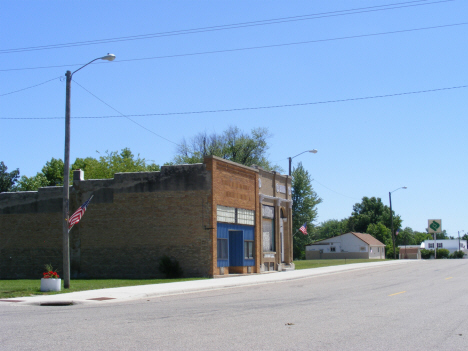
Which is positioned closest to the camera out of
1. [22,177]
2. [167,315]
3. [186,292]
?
[167,315]

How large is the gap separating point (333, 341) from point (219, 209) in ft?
74.1

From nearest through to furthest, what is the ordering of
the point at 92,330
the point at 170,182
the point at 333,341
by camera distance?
the point at 333,341 → the point at 92,330 → the point at 170,182

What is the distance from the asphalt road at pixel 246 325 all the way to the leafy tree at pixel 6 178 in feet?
207

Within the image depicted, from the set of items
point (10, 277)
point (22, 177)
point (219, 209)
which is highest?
point (22, 177)

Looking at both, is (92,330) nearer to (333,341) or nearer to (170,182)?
(333,341)

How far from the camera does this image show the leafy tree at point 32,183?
234 feet

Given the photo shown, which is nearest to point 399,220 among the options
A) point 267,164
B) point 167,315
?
point 267,164

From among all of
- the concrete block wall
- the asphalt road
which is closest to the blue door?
the concrete block wall

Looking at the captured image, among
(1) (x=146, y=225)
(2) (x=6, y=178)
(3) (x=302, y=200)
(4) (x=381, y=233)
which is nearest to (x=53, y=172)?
(2) (x=6, y=178)

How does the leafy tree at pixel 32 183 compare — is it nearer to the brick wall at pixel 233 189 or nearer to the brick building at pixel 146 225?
the brick building at pixel 146 225

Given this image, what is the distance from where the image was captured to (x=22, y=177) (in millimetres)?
74438

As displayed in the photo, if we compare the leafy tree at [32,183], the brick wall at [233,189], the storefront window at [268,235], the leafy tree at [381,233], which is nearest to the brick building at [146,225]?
the brick wall at [233,189]

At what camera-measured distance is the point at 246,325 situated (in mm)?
11367

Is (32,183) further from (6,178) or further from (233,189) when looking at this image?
(233,189)
